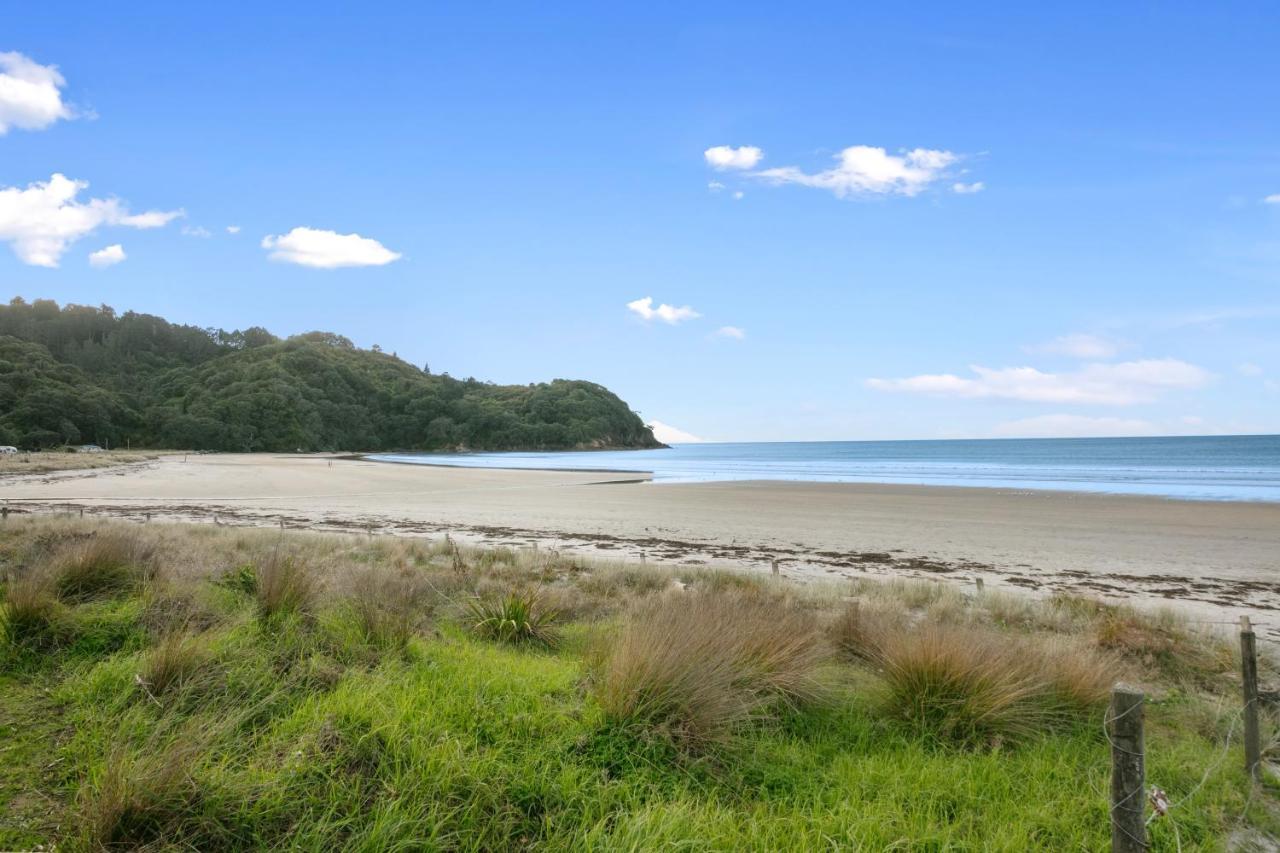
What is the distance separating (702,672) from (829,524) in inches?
753

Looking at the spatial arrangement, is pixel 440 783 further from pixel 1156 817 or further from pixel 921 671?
pixel 1156 817

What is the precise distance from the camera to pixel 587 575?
11.0m

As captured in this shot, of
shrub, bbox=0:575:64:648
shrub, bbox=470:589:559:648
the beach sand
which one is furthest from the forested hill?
shrub, bbox=470:589:559:648

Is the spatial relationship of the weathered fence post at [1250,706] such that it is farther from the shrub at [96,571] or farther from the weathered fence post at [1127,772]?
the shrub at [96,571]

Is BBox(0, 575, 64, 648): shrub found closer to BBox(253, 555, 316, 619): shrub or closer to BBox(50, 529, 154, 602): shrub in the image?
BBox(50, 529, 154, 602): shrub

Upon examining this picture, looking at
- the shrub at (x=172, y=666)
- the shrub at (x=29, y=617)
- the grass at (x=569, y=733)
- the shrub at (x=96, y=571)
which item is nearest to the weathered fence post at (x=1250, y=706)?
the grass at (x=569, y=733)

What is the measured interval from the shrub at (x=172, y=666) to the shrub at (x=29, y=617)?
1358mm

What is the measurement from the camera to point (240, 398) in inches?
4579

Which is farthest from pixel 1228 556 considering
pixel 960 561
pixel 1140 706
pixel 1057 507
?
pixel 1140 706

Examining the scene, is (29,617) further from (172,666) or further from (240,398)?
(240,398)

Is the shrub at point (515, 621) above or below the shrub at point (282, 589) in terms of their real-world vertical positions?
below

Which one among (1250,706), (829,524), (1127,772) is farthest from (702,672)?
(829,524)

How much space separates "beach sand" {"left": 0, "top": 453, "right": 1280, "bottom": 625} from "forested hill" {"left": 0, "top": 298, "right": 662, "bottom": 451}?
7106cm

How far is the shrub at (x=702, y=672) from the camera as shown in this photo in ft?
14.0
